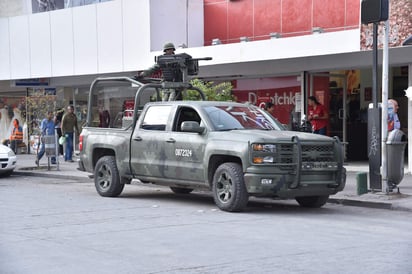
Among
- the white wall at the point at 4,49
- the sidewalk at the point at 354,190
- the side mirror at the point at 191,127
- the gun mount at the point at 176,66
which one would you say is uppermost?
the white wall at the point at 4,49

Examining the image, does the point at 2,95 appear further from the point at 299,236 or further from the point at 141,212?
the point at 299,236

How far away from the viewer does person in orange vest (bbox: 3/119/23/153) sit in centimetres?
2727

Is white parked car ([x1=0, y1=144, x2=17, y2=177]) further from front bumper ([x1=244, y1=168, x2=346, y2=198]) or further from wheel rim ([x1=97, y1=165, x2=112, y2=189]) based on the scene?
front bumper ([x1=244, y1=168, x2=346, y2=198])

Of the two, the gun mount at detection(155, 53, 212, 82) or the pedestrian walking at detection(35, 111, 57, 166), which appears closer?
the gun mount at detection(155, 53, 212, 82)

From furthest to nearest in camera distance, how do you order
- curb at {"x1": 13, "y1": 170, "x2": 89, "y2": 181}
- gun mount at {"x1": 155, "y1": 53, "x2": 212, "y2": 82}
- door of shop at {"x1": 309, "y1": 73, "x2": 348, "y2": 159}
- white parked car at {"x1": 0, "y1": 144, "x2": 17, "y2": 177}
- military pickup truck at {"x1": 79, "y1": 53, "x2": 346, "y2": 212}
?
door of shop at {"x1": 309, "y1": 73, "x2": 348, "y2": 159}
white parked car at {"x1": 0, "y1": 144, "x2": 17, "y2": 177}
curb at {"x1": 13, "y1": 170, "x2": 89, "y2": 181}
gun mount at {"x1": 155, "y1": 53, "x2": 212, "y2": 82}
military pickup truck at {"x1": 79, "y1": 53, "x2": 346, "y2": 212}

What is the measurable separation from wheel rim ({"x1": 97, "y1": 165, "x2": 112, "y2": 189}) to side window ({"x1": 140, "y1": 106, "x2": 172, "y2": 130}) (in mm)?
1234

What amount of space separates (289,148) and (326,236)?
2.32 metres

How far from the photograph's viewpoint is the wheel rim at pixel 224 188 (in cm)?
1123

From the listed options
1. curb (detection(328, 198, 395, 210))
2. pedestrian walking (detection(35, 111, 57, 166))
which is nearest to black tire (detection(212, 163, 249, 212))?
curb (detection(328, 198, 395, 210))

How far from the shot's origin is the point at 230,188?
1120cm

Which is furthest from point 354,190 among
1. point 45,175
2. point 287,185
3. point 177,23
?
point 177,23

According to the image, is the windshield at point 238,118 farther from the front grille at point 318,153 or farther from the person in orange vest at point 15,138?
the person in orange vest at point 15,138

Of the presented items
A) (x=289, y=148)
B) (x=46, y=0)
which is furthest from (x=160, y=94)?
(x=46, y=0)

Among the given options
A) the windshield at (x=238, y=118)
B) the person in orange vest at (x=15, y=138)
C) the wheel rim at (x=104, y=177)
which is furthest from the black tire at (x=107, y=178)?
the person in orange vest at (x=15, y=138)
